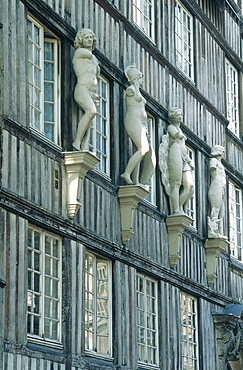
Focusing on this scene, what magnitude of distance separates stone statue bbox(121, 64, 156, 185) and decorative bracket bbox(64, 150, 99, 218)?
2155 millimetres

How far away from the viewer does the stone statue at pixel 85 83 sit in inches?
664

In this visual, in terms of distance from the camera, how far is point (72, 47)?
680 inches

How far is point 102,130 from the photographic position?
18438mm

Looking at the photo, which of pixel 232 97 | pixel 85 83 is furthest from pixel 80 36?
pixel 232 97

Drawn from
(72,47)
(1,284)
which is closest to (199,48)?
(72,47)

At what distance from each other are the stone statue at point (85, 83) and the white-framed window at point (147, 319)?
3.53 metres

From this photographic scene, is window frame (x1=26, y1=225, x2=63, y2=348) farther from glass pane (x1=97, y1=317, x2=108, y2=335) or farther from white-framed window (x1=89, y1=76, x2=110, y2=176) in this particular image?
white-framed window (x1=89, y1=76, x2=110, y2=176)

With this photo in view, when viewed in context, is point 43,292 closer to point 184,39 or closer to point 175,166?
point 175,166

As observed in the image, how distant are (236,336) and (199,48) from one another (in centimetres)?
621

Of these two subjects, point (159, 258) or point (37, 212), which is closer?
point (37, 212)

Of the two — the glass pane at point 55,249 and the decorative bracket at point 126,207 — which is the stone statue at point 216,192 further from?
the glass pane at point 55,249

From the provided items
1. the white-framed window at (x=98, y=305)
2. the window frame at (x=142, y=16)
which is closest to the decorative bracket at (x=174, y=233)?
the white-framed window at (x=98, y=305)

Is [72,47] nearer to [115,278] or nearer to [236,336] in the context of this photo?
[115,278]

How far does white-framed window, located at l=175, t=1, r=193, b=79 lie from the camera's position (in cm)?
2300
